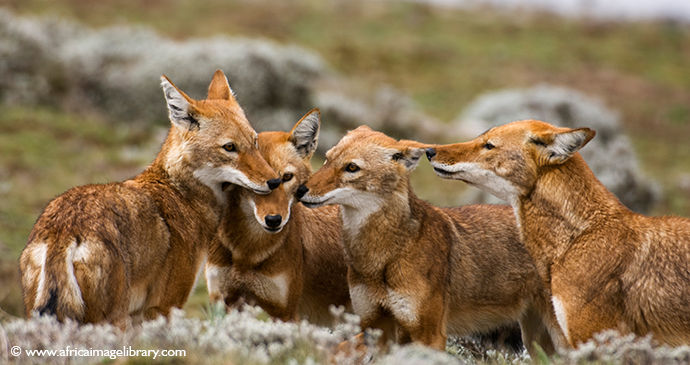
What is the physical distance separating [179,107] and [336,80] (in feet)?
67.3

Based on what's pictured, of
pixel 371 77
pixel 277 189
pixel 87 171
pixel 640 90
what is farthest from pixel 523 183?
pixel 640 90

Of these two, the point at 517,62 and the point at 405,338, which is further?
the point at 517,62

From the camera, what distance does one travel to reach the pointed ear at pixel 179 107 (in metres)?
5.50

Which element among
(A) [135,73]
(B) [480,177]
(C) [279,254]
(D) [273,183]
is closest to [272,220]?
(D) [273,183]

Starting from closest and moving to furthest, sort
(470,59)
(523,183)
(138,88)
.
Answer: (523,183) → (138,88) → (470,59)

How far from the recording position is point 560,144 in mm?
5094

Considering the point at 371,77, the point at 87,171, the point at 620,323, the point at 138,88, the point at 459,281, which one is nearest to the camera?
the point at 620,323

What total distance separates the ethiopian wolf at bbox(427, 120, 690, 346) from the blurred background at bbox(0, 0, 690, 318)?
4.77m

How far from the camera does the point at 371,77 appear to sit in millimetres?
32625

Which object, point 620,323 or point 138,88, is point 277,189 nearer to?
point 620,323

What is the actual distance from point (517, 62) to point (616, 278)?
35.6 metres

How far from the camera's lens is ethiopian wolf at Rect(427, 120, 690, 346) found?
15.4ft

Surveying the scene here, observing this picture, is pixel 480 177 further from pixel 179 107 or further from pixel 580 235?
pixel 179 107

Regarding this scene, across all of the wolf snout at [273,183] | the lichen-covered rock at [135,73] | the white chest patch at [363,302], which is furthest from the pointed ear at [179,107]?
the lichen-covered rock at [135,73]
